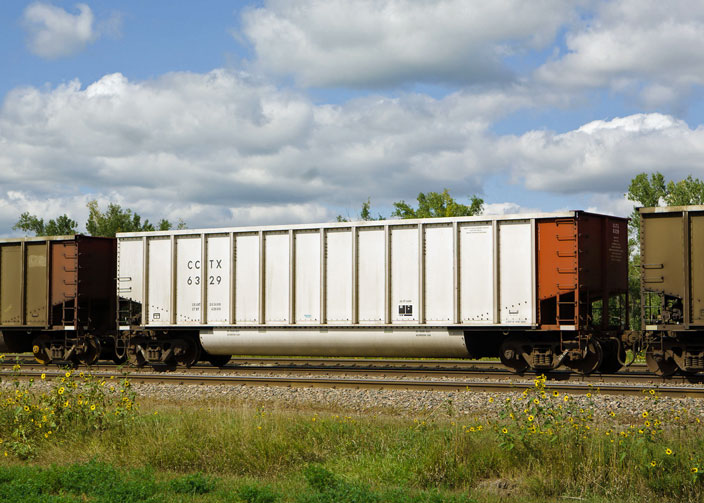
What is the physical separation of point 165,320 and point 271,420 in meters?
12.1

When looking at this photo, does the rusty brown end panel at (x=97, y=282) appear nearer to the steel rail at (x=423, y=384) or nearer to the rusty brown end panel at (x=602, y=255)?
the steel rail at (x=423, y=384)

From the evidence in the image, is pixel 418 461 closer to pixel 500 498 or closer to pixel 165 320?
pixel 500 498

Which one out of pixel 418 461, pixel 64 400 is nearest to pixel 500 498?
pixel 418 461

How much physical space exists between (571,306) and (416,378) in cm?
396

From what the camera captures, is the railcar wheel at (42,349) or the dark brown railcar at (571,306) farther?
the railcar wheel at (42,349)

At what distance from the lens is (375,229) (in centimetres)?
1917

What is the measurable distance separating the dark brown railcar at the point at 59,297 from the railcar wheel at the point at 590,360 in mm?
13240

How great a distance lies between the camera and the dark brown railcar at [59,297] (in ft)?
74.2

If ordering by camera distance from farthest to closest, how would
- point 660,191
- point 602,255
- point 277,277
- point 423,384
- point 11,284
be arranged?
point 660,191 → point 11,284 → point 277,277 → point 602,255 → point 423,384

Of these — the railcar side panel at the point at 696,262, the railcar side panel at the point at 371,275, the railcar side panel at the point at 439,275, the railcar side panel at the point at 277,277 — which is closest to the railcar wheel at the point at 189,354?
the railcar side panel at the point at 277,277

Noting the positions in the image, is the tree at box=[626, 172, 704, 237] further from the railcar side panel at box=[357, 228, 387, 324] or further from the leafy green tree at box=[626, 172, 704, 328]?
the railcar side panel at box=[357, 228, 387, 324]

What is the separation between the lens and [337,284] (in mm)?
19406

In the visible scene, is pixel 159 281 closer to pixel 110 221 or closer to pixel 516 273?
pixel 516 273

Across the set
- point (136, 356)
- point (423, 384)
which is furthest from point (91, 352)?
point (423, 384)
